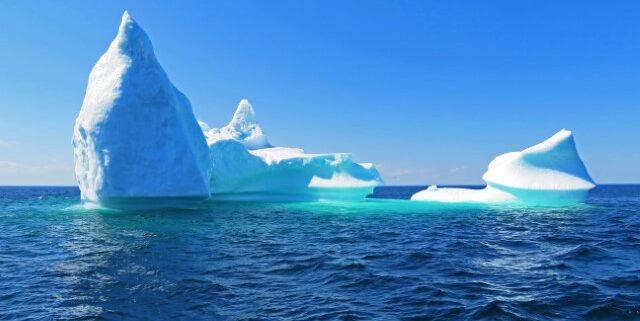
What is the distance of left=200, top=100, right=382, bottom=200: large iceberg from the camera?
33.1m

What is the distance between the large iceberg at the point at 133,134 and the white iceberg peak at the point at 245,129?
1701cm

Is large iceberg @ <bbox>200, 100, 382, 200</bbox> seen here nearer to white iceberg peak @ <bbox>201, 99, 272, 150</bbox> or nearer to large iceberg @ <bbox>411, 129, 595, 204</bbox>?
white iceberg peak @ <bbox>201, 99, 272, 150</bbox>

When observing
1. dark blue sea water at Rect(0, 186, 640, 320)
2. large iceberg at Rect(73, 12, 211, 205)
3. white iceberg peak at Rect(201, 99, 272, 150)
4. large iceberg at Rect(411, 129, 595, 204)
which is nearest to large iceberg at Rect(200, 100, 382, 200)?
large iceberg at Rect(73, 12, 211, 205)

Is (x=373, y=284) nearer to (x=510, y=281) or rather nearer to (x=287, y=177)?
(x=510, y=281)

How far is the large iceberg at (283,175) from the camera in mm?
33062

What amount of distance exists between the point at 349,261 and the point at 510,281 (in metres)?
3.60

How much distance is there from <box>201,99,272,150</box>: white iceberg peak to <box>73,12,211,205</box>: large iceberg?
55.8 ft

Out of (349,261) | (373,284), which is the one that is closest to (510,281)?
(373,284)

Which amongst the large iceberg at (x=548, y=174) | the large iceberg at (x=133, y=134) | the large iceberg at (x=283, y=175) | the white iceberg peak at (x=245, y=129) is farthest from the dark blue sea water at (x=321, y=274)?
the white iceberg peak at (x=245, y=129)

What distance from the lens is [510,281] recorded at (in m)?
7.79

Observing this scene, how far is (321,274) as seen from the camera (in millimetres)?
8516

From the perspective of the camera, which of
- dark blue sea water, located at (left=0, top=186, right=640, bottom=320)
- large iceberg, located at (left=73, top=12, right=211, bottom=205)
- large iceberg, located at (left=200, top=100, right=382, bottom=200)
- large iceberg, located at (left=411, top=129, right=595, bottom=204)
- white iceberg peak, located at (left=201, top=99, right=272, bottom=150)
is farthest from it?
white iceberg peak, located at (left=201, top=99, right=272, bottom=150)

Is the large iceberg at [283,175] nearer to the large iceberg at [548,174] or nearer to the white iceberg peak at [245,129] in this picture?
the white iceberg peak at [245,129]

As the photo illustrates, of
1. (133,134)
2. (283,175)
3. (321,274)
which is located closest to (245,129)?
(283,175)
